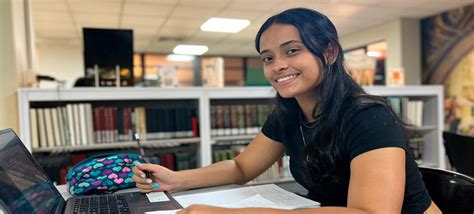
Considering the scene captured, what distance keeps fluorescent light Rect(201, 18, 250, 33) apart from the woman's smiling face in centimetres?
457

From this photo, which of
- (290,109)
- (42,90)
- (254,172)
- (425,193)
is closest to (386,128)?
(425,193)

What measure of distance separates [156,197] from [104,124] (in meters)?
1.62

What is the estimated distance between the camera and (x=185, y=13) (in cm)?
507

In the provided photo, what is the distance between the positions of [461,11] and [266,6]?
2770 millimetres

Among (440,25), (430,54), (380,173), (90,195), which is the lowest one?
(90,195)

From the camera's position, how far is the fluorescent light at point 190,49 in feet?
25.7

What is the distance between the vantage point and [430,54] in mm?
5504

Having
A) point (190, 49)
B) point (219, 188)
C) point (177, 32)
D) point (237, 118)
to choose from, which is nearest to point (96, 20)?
point (177, 32)

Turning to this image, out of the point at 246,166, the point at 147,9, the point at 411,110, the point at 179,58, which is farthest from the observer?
the point at 179,58

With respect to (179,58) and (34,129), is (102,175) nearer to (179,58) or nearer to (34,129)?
→ (34,129)

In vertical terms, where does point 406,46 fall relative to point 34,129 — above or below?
above

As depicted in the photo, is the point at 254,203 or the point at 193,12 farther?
the point at 193,12

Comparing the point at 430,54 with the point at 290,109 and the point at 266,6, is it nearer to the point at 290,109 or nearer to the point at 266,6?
the point at 266,6

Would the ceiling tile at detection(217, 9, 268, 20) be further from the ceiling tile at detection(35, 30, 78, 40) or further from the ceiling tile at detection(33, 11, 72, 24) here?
the ceiling tile at detection(35, 30, 78, 40)
